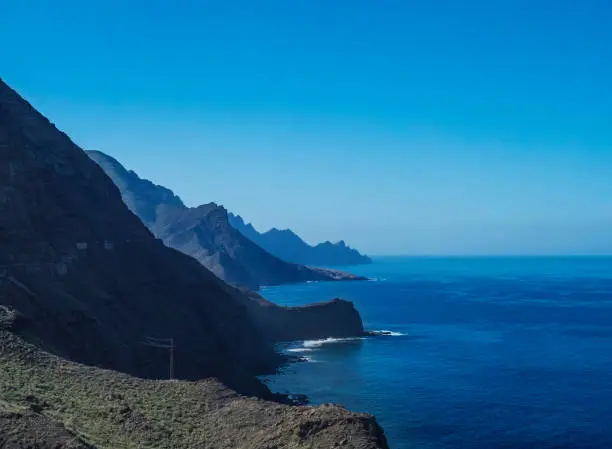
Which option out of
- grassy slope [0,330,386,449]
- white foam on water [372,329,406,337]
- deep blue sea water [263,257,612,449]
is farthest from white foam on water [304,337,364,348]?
grassy slope [0,330,386,449]

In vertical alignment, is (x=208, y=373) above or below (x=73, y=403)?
below

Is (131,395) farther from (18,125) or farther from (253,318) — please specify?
(253,318)

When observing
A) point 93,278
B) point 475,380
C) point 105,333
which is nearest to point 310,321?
point 475,380

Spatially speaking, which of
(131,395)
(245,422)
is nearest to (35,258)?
(131,395)

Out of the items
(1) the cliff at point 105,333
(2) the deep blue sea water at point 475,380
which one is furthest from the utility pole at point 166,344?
(2) the deep blue sea water at point 475,380

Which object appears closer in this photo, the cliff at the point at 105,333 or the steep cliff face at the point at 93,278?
the cliff at the point at 105,333

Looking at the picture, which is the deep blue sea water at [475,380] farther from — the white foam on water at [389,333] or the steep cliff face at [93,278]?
the steep cliff face at [93,278]
